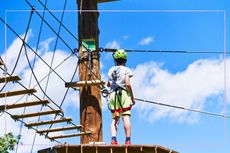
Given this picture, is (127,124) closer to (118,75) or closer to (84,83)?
(118,75)

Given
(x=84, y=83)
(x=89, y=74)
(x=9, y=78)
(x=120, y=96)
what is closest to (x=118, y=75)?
(x=120, y=96)

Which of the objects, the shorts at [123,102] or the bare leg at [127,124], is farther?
the shorts at [123,102]

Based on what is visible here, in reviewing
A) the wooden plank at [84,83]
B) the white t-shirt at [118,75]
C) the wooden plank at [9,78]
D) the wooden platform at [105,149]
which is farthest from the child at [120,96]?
the wooden plank at [84,83]

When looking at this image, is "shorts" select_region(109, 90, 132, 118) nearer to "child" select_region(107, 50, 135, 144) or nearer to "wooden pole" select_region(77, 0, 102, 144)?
"child" select_region(107, 50, 135, 144)

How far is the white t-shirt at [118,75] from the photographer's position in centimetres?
772

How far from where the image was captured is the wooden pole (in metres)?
9.69

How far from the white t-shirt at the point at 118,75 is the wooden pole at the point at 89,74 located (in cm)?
194

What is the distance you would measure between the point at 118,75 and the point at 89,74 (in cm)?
215

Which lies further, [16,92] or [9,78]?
[16,92]

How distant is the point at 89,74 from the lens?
9.85 meters

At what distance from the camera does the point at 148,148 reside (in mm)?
6641

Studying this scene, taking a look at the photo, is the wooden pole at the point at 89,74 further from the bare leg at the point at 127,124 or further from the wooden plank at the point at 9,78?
the wooden plank at the point at 9,78

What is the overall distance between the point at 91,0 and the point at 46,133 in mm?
2104

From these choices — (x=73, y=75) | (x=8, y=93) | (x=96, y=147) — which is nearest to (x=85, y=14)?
(x=73, y=75)
